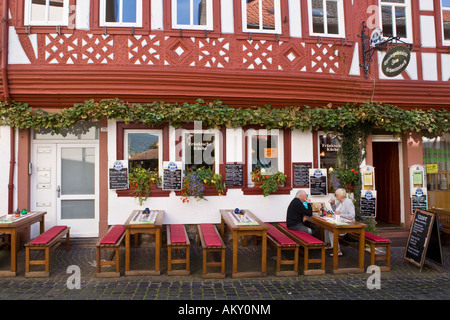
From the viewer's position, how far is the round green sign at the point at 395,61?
7215 millimetres

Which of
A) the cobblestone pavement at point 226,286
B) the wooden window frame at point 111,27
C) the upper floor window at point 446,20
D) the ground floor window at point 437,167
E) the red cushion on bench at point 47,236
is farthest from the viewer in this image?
the ground floor window at point 437,167

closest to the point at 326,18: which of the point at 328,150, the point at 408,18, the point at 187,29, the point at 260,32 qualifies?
the point at 260,32

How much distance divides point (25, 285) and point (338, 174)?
6831mm

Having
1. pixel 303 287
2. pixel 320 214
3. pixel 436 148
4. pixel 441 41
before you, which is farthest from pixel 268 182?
pixel 441 41

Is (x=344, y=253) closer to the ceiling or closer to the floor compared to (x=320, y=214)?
closer to the floor

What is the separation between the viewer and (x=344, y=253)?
6.96 metres

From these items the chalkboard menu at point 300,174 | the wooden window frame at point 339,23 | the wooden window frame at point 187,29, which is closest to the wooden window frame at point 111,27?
the wooden window frame at point 187,29

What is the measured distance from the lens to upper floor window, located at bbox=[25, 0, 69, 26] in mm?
7168

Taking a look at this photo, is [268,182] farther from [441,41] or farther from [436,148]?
[441,41]

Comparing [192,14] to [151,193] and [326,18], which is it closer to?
[326,18]

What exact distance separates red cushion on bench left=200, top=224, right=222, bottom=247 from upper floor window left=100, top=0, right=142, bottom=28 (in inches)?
187

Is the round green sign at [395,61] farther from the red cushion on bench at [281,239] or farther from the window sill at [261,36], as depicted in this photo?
the red cushion on bench at [281,239]

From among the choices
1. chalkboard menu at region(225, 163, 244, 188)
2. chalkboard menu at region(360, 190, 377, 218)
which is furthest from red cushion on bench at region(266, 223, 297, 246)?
chalkboard menu at region(360, 190, 377, 218)

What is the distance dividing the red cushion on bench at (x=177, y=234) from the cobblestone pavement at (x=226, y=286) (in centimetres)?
60
